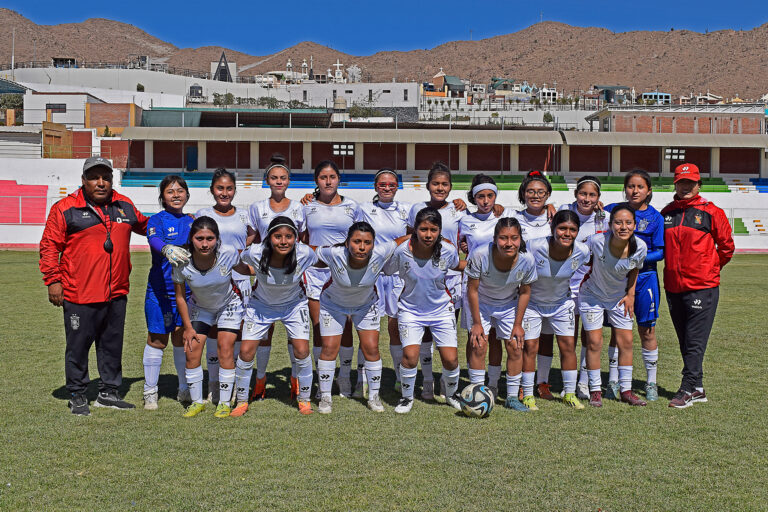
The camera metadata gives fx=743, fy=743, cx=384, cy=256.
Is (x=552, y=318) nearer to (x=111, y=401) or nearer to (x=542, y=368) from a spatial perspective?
(x=542, y=368)

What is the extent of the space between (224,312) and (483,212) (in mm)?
2579

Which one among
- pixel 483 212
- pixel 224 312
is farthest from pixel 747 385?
pixel 224 312

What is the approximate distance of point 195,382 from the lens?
636 centimetres

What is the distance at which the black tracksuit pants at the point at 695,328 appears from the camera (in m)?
6.65

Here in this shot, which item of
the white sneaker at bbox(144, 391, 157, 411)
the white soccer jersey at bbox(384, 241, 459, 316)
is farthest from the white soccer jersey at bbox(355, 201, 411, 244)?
the white sneaker at bbox(144, 391, 157, 411)

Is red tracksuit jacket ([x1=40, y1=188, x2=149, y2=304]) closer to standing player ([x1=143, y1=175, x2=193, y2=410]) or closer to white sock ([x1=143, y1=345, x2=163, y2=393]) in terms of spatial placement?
standing player ([x1=143, y1=175, x2=193, y2=410])

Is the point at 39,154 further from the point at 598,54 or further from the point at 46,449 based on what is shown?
the point at 598,54

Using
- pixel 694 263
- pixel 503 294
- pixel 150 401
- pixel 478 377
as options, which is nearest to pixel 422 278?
pixel 503 294

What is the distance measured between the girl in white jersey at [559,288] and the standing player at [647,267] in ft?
1.85

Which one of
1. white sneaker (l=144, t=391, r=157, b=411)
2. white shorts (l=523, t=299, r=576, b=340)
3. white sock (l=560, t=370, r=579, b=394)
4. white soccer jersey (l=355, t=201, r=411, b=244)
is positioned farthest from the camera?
white soccer jersey (l=355, t=201, r=411, b=244)

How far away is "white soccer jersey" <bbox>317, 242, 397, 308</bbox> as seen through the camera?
627 centimetres

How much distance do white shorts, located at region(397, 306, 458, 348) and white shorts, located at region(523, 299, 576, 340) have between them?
680mm

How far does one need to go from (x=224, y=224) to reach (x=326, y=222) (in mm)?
965

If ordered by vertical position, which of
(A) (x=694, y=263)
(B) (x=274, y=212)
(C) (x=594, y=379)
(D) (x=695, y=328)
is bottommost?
(C) (x=594, y=379)
